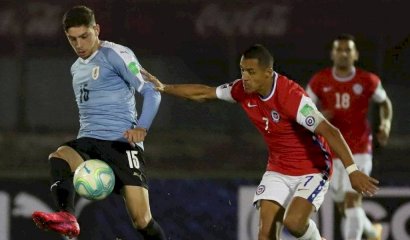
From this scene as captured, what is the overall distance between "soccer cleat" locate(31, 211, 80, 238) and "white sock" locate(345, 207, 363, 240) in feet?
9.06

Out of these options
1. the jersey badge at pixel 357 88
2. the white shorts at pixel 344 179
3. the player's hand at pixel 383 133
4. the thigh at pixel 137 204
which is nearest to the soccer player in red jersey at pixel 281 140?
the thigh at pixel 137 204

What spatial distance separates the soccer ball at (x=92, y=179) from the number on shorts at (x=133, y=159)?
191 mm

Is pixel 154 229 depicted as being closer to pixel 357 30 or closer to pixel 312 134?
pixel 312 134

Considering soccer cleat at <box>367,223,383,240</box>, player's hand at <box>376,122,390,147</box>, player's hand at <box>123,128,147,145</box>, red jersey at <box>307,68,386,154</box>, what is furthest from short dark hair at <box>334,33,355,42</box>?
player's hand at <box>123,128,147,145</box>

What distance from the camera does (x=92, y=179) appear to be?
7.96 m

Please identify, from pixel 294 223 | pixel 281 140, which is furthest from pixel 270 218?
pixel 281 140

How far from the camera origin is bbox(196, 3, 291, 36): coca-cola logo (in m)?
10.2

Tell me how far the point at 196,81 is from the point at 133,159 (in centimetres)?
213

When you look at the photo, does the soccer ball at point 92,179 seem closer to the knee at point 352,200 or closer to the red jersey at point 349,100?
the knee at point 352,200

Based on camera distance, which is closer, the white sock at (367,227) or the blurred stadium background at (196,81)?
the white sock at (367,227)

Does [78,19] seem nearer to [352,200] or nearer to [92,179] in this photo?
[92,179]

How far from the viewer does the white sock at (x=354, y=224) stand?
32.3ft

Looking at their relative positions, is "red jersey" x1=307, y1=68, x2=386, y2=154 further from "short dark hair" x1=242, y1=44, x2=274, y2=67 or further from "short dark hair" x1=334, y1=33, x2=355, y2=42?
"short dark hair" x1=242, y1=44, x2=274, y2=67

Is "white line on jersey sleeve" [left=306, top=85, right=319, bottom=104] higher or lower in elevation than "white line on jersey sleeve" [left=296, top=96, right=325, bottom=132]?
lower
